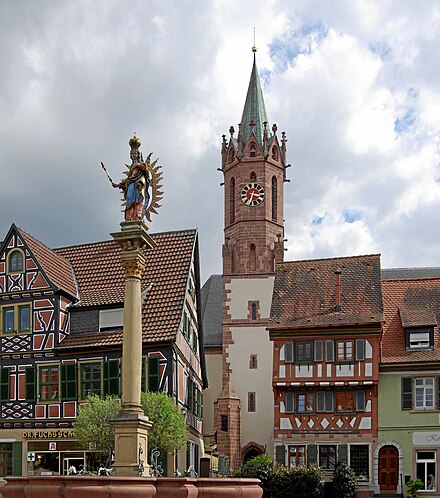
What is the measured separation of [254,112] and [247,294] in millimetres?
13028

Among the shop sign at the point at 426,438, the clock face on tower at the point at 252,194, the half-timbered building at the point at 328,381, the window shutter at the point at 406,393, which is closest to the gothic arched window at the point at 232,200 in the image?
the clock face on tower at the point at 252,194

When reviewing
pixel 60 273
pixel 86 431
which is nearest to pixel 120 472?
pixel 86 431

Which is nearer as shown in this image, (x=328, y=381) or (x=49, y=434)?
(x=49, y=434)

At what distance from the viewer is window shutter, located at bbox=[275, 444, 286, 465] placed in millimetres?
42656

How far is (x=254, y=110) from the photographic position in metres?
62.4

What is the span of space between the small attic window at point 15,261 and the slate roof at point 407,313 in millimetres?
15646

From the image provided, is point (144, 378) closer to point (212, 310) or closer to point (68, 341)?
point (68, 341)

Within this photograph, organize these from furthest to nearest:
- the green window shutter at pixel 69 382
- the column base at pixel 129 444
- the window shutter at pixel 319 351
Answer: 1. the window shutter at pixel 319 351
2. the green window shutter at pixel 69 382
3. the column base at pixel 129 444

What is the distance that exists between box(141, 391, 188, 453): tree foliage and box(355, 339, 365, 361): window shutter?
1122cm

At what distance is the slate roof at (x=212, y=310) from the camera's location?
59.1 metres

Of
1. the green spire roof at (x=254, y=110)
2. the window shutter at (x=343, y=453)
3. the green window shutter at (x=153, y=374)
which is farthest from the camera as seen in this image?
the green spire roof at (x=254, y=110)

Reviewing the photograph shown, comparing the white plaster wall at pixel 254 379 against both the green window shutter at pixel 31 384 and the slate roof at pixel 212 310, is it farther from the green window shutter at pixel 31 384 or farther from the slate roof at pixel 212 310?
the green window shutter at pixel 31 384

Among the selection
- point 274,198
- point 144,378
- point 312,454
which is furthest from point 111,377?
point 274,198

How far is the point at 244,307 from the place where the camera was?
55.0 meters
